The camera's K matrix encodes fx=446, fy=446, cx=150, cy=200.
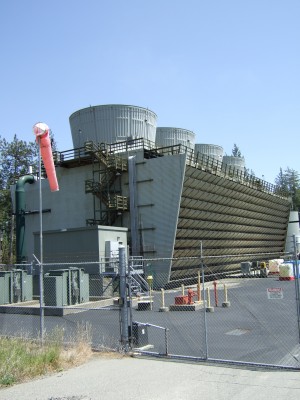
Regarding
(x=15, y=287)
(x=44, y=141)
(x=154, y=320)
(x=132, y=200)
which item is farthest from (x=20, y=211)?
(x=44, y=141)

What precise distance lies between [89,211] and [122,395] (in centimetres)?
2877

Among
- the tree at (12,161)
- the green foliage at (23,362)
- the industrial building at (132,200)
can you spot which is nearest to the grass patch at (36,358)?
the green foliage at (23,362)

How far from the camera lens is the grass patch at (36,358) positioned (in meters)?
7.66

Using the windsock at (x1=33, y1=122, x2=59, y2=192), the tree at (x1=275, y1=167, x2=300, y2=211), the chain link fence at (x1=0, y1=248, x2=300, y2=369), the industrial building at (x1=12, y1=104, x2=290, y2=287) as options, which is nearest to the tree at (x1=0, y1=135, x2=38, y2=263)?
the industrial building at (x1=12, y1=104, x2=290, y2=287)

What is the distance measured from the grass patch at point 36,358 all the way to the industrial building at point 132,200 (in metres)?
17.3

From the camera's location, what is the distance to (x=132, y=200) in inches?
1296

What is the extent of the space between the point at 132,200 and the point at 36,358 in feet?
81.5

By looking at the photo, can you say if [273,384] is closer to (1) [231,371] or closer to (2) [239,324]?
(1) [231,371]

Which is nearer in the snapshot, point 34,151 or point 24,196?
point 24,196

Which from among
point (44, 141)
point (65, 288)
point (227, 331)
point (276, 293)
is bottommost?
point (227, 331)

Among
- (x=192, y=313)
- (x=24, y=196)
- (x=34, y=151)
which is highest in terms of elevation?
(x=34, y=151)

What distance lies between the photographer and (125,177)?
33781mm

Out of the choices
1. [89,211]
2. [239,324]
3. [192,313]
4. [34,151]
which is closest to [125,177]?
[89,211]

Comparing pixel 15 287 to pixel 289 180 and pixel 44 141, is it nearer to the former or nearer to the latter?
pixel 44 141
